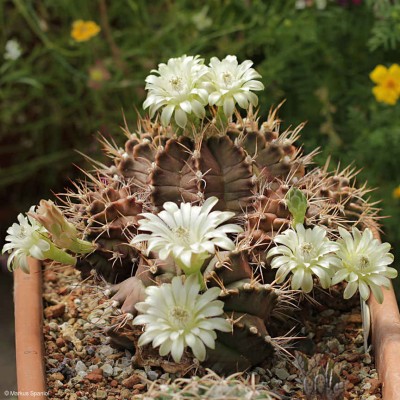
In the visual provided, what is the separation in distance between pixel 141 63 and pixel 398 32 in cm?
67

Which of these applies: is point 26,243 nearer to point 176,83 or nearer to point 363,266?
point 176,83

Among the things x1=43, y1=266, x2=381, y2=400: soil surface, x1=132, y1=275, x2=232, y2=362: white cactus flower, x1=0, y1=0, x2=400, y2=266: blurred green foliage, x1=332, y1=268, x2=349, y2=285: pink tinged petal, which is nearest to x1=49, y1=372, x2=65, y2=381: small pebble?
x1=43, y1=266, x2=381, y2=400: soil surface

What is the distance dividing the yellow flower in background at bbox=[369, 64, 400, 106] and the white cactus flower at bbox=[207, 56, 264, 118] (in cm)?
65

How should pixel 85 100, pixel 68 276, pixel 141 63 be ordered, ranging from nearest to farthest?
pixel 68 276
pixel 141 63
pixel 85 100

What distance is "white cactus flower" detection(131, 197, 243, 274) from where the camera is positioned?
1101 millimetres

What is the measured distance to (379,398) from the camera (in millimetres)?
1233

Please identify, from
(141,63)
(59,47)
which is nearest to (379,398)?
(141,63)

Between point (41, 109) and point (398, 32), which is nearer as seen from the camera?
point (398, 32)

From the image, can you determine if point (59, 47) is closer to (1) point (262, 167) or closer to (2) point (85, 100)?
(2) point (85, 100)

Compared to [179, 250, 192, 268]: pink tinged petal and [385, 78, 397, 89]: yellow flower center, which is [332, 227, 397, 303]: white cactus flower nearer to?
[179, 250, 192, 268]: pink tinged petal

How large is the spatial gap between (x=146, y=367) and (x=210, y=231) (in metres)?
0.27

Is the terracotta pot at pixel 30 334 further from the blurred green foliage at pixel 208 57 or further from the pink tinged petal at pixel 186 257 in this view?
the blurred green foliage at pixel 208 57

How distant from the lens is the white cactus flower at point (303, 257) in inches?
47.1

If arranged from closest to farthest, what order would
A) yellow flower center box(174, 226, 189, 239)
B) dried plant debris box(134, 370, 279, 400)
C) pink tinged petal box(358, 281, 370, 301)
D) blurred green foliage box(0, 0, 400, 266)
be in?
dried plant debris box(134, 370, 279, 400)
yellow flower center box(174, 226, 189, 239)
pink tinged petal box(358, 281, 370, 301)
blurred green foliage box(0, 0, 400, 266)
